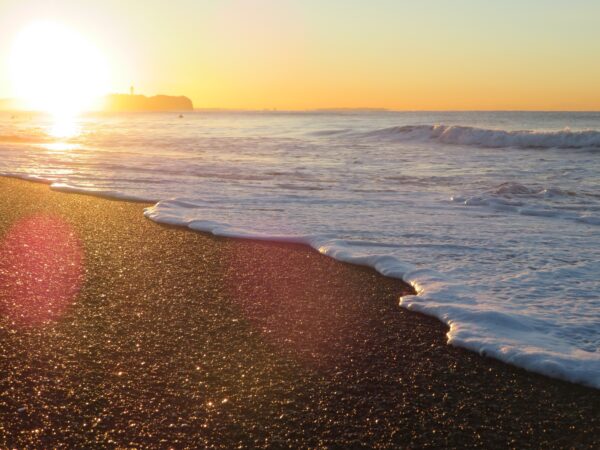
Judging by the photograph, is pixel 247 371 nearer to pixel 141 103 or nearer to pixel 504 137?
pixel 504 137

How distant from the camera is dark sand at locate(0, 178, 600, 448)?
7.30 ft

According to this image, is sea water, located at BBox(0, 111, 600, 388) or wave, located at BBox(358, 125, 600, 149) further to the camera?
wave, located at BBox(358, 125, 600, 149)

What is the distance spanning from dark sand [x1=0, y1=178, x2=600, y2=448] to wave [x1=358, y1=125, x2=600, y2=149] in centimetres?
2017

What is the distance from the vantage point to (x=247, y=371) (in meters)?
2.73

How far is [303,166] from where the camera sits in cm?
1367

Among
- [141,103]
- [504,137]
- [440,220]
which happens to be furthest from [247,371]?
[141,103]

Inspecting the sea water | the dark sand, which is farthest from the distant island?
the dark sand

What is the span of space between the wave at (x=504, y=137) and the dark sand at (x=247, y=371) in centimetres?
2017

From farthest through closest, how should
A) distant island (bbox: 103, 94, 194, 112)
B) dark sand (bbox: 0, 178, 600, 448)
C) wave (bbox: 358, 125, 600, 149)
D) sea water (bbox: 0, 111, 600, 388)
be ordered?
distant island (bbox: 103, 94, 194, 112), wave (bbox: 358, 125, 600, 149), sea water (bbox: 0, 111, 600, 388), dark sand (bbox: 0, 178, 600, 448)

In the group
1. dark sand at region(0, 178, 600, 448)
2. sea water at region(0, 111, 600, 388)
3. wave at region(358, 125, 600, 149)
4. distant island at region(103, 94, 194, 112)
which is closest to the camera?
dark sand at region(0, 178, 600, 448)

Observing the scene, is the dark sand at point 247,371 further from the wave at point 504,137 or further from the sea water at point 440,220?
the wave at point 504,137

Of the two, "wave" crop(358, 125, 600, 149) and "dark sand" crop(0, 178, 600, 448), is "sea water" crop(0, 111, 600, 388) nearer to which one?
"dark sand" crop(0, 178, 600, 448)

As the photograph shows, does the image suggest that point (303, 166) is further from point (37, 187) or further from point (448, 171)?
point (37, 187)

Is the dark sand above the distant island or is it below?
below
